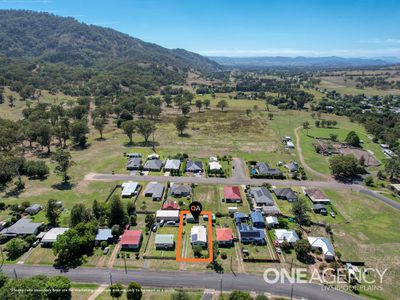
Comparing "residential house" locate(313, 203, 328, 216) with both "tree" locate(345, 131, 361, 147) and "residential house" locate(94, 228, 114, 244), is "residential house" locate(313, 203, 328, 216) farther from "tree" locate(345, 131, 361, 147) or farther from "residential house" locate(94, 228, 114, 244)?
"tree" locate(345, 131, 361, 147)

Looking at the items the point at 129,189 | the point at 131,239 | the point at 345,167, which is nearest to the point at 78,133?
the point at 129,189

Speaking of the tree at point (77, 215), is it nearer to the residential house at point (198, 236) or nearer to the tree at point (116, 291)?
the tree at point (116, 291)

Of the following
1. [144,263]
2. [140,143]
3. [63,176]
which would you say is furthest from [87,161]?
[144,263]

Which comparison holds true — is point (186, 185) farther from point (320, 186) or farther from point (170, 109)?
point (170, 109)

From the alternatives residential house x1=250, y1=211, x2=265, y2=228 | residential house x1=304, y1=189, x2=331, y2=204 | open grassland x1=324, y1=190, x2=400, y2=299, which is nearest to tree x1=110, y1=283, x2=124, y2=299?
residential house x1=250, y1=211, x2=265, y2=228

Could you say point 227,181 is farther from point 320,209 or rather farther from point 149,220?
point 149,220

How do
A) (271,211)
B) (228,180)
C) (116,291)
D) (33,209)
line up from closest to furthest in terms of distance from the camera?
1. (116,291)
2. (33,209)
3. (271,211)
4. (228,180)
